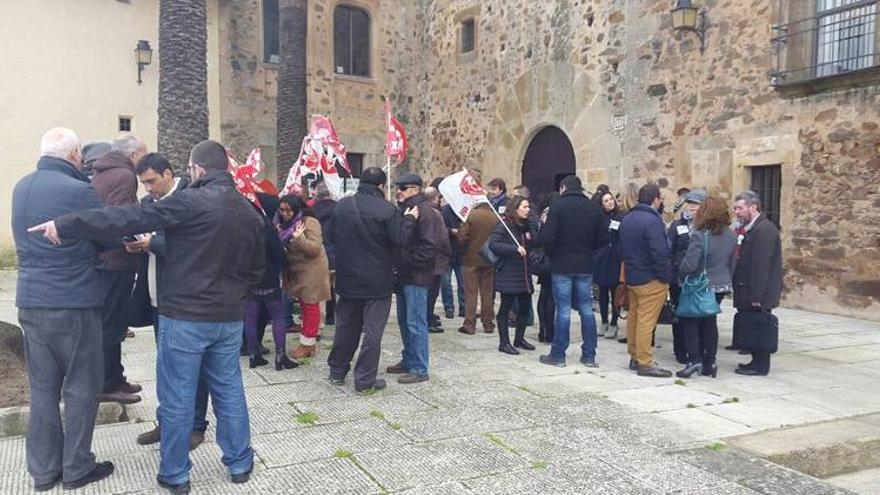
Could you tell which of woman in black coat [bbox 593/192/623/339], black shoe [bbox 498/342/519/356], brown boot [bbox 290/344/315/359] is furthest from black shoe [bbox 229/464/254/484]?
woman in black coat [bbox 593/192/623/339]

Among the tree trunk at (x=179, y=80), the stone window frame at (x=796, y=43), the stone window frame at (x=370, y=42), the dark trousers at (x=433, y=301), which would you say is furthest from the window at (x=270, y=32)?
the stone window frame at (x=796, y=43)

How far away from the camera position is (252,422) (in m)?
4.90

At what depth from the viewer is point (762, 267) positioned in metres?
6.35

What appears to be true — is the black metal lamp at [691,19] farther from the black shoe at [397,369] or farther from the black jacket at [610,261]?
the black shoe at [397,369]

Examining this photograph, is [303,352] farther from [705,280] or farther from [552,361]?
[705,280]

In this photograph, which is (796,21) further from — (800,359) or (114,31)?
(114,31)

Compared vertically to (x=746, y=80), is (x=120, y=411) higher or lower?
A: lower

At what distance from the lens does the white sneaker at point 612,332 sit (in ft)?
27.0

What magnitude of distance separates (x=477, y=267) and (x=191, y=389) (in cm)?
480

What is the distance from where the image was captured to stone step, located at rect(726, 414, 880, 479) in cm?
440

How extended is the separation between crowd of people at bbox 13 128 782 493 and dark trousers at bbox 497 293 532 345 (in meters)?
0.02

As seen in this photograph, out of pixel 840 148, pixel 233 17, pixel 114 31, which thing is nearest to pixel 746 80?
pixel 840 148

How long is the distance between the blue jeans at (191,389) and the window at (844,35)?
9071 mm

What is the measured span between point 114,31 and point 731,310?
12823 mm
